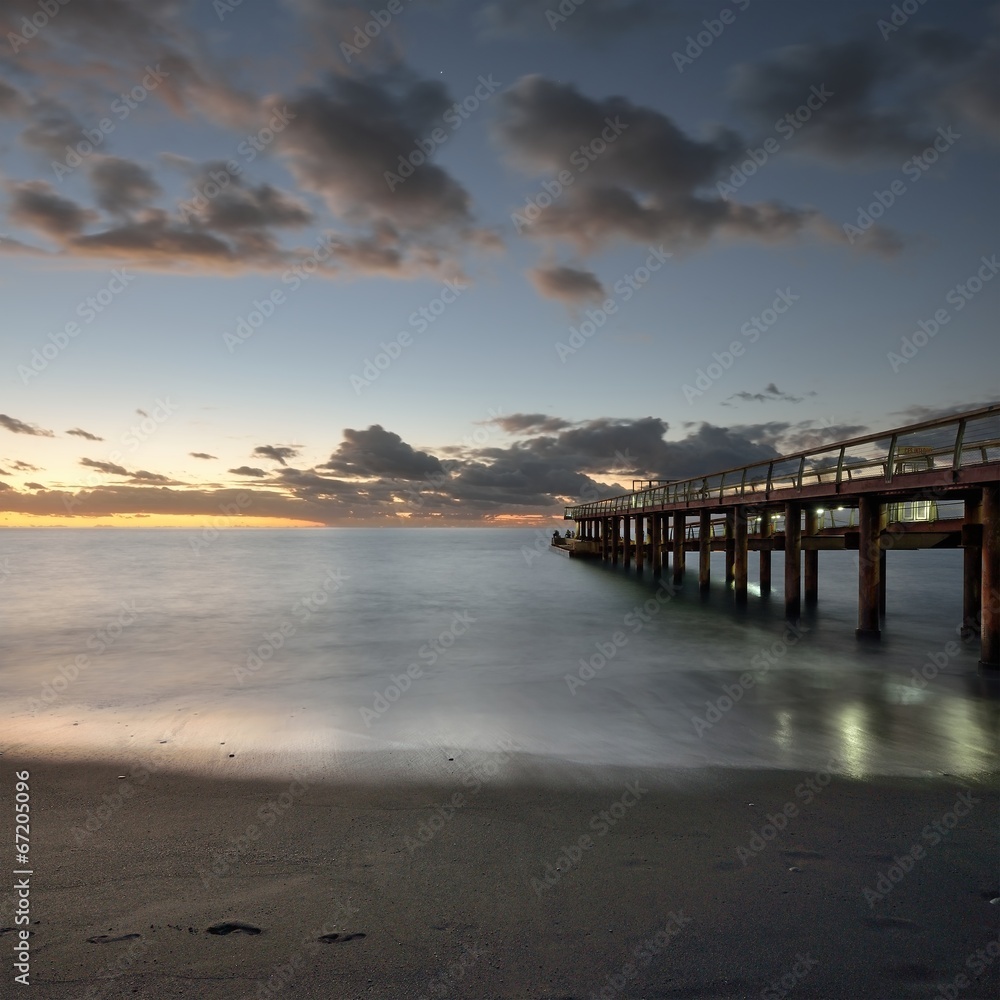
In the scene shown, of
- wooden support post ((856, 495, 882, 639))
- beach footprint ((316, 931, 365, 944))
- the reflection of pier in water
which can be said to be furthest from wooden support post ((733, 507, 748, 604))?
beach footprint ((316, 931, 365, 944))

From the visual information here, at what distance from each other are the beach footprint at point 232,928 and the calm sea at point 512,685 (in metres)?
3.61

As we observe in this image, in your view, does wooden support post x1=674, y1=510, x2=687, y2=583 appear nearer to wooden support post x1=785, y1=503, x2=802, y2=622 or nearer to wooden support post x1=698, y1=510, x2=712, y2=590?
wooden support post x1=698, y1=510, x2=712, y2=590

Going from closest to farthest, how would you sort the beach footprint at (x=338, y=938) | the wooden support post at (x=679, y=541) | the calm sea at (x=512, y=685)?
the beach footprint at (x=338, y=938) < the calm sea at (x=512, y=685) < the wooden support post at (x=679, y=541)

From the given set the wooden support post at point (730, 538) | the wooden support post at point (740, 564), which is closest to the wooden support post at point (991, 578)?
the wooden support post at point (740, 564)

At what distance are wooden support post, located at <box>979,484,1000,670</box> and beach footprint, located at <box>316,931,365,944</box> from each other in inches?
507

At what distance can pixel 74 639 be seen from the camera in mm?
19875

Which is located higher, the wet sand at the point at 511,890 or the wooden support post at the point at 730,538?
the wooden support post at the point at 730,538

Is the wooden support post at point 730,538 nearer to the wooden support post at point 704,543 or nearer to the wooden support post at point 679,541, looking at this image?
the wooden support post at point 704,543

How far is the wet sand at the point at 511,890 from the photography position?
12.0 ft

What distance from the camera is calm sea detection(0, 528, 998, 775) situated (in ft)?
28.1

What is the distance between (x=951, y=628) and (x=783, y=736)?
15.6 metres

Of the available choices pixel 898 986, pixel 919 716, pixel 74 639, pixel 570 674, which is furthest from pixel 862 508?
pixel 74 639

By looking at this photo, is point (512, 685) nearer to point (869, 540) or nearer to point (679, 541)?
point (869, 540)

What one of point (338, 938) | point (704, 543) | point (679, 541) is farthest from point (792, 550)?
point (338, 938)
